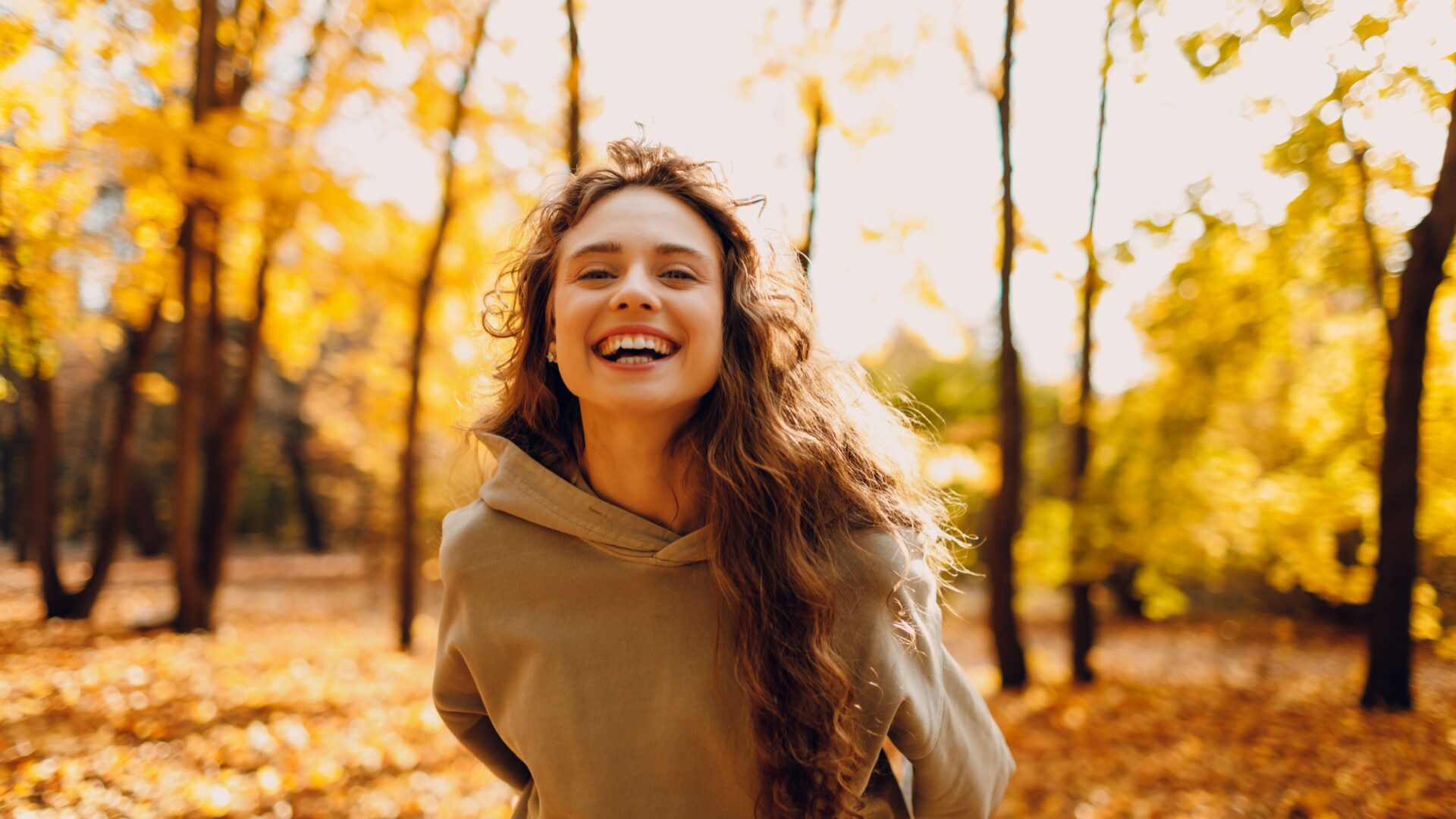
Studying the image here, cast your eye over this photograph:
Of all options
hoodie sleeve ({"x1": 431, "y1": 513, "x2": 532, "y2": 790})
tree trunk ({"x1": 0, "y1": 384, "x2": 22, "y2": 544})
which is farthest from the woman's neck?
tree trunk ({"x1": 0, "y1": 384, "x2": 22, "y2": 544})

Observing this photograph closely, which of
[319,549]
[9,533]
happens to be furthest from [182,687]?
[319,549]

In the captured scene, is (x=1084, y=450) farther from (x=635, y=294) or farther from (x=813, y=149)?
(x=635, y=294)

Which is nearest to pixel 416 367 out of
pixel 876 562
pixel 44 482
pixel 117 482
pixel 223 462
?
pixel 223 462

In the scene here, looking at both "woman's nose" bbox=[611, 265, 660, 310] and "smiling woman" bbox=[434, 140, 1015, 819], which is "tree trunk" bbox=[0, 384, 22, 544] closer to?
"smiling woman" bbox=[434, 140, 1015, 819]

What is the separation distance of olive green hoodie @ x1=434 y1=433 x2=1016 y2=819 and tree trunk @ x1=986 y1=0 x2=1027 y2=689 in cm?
685

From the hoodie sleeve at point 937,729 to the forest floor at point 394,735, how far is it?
3464mm

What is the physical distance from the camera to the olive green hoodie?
1.55m

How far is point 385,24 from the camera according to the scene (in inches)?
327

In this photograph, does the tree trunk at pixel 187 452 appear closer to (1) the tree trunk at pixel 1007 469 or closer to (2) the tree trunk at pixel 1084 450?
(1) the tree trunk at pixel 1007 469

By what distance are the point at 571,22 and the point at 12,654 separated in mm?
6139

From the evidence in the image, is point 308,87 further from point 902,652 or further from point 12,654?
point 902,652

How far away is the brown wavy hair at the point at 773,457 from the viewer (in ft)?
4.94

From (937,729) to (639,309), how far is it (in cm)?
100

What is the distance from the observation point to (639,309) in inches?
60.0
